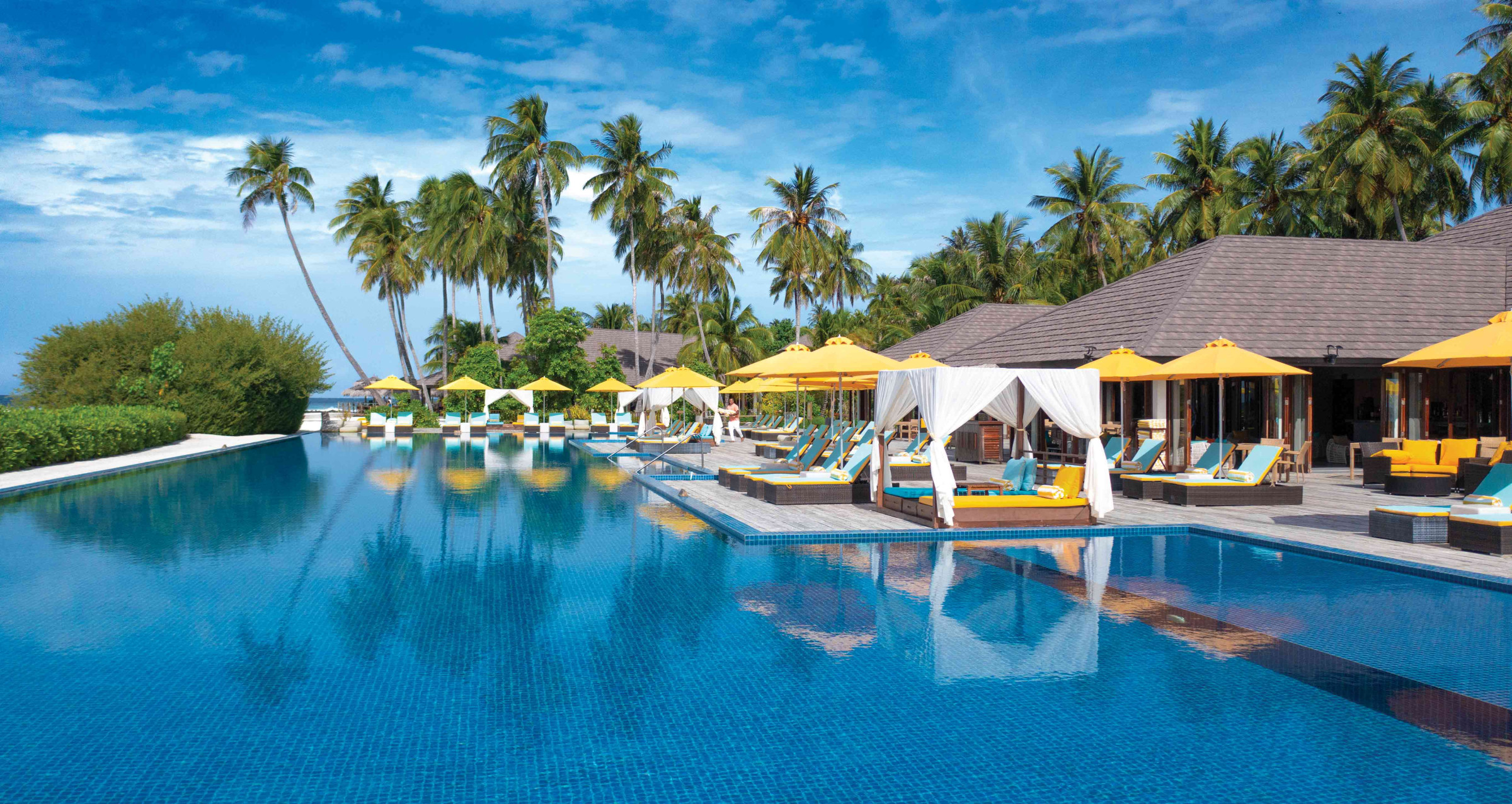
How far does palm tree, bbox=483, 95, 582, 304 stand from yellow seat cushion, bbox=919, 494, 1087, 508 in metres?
31.1

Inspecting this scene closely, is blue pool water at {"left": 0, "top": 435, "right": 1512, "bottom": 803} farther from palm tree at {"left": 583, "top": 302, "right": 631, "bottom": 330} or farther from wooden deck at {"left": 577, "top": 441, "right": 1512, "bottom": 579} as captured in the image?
palm tree at {"left": 583, "top": 302, "right": 631, "bottom": 330}

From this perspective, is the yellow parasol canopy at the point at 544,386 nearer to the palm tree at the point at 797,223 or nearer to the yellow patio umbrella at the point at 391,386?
the yellow patio umbrella at the point at 391,386

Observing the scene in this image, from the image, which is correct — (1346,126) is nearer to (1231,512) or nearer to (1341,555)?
(1231,512)

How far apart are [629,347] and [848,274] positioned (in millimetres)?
12125

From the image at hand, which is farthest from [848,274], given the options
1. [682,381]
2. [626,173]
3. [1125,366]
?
[1125,366]

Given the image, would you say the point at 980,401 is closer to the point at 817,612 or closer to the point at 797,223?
the point at 817,612

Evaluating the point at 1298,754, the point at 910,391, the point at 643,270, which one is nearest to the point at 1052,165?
the point at 643,270

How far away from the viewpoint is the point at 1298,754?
4.12 metres

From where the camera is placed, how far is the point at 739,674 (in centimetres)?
532

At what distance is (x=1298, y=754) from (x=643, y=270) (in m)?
39.6

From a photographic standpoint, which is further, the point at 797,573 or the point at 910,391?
the point at 910,391

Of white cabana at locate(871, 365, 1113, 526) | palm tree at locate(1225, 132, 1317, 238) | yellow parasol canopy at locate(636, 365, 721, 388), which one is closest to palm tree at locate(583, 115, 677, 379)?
yellow parasol canopy at locate(636, 365, 721, 388)

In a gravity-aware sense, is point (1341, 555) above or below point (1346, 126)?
below

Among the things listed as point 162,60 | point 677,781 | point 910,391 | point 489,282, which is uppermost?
point 162,60
